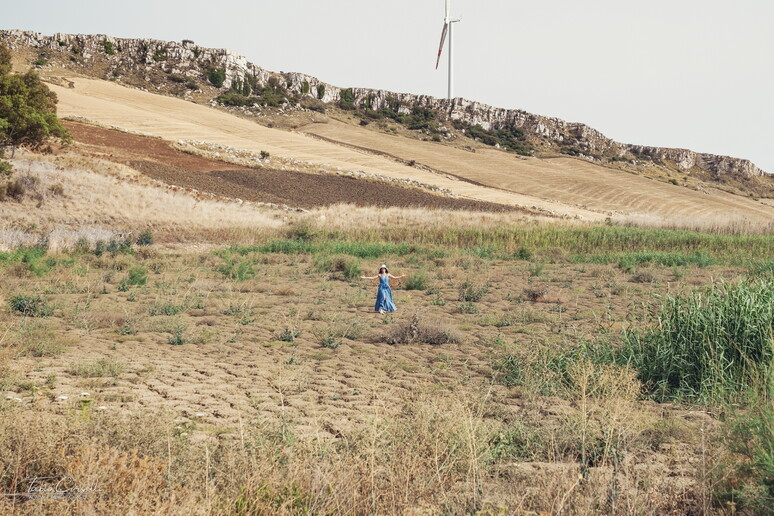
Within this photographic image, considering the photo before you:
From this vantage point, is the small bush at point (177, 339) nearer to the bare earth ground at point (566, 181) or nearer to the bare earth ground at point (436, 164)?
the bare earth ground at point (436, 164)

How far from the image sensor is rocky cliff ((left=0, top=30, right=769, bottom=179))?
347ft

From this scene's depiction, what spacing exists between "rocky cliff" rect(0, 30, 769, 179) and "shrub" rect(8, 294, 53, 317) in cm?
9458

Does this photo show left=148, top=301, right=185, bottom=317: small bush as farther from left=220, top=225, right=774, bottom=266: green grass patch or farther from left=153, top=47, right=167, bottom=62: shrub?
left=153, top=47, right=167, bottom=62: shrub

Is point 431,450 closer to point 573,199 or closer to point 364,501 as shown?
point 364,501

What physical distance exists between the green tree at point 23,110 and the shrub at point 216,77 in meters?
85.2

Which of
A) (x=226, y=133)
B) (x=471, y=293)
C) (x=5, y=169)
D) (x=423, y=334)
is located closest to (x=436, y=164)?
(x=226, y=133)

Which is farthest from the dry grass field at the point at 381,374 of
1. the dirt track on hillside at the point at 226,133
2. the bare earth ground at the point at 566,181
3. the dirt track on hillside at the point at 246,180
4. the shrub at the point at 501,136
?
the shrub at the point at 501,136

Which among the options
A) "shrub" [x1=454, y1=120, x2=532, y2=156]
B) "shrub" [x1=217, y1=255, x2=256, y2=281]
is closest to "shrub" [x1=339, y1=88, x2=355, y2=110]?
"shrub" [x1=454, y1=120, x2=532, y2=156]

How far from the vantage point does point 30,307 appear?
11688 millimetres

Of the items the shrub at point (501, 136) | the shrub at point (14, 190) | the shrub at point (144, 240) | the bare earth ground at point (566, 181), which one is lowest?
the shrub at point (144, 240)

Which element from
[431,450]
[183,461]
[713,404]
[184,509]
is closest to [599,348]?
[713,404]

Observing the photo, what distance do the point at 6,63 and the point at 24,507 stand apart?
101ft

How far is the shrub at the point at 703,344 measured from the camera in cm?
728

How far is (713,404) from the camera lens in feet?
22.0
